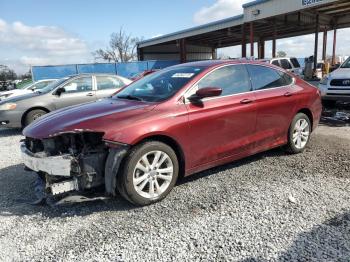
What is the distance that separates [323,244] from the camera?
9.61 ft

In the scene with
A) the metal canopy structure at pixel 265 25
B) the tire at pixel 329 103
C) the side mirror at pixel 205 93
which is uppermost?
the metal canopy structure at pixel 265 25

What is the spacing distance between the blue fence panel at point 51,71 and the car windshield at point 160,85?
74.4 ft

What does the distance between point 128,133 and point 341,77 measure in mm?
7582

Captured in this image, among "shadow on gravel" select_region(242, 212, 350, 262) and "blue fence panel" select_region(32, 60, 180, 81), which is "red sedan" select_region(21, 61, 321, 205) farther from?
"blue fence panel" select_region(32, 60, 180, 81)

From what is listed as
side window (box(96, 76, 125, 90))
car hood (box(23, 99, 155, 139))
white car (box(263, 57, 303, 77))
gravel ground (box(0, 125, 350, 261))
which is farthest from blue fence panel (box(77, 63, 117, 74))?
car hood (box(23, 99, 155, 139))

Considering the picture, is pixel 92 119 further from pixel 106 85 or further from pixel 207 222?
pixel 106 85

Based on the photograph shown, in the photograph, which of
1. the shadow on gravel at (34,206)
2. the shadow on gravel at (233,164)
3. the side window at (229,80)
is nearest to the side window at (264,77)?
the side window at (229,80)

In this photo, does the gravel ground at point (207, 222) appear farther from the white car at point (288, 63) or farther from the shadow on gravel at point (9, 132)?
the white car at point (288, 63)

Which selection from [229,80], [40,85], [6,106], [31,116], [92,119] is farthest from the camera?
[40,85]

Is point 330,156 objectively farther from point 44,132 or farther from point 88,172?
point 44,132

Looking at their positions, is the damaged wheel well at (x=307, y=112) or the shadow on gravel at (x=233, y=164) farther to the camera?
the damaged wheel well at (x=307, y=112)

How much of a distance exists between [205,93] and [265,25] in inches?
1008

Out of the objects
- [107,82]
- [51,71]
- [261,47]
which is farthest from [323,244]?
[261,47]

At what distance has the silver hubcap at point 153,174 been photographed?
3.74m
